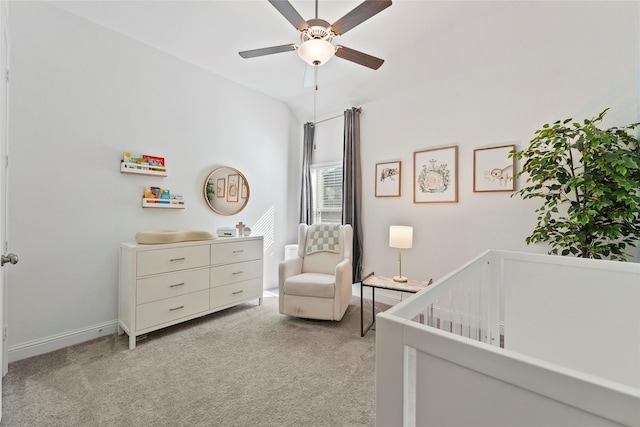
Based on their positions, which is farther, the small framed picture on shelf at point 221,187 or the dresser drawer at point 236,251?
the small framed picture on shelf at point 221,187

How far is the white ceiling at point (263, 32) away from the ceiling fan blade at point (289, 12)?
62 centimetres

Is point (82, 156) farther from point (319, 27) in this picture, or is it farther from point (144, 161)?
point (319, 27)

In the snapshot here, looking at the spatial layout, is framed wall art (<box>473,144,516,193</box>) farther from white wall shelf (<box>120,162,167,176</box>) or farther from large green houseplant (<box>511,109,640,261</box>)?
white wall shelf (<box>120,162,167,176</box>)

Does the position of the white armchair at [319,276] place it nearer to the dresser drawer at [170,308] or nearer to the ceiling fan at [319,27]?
the dresser drawer at [170,308]

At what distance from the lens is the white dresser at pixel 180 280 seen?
2211 mm

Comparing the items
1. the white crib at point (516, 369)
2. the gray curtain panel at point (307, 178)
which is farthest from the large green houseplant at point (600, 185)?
the gray curtain panel at point (307, 178)

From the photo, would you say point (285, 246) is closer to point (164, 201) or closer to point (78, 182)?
point (164, 201)

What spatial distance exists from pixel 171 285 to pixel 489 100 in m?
3.45

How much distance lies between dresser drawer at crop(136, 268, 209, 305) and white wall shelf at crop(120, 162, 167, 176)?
106 cm

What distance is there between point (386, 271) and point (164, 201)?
2634 millimetres

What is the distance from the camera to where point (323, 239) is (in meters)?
3.16

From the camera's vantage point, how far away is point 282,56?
2.89 meters

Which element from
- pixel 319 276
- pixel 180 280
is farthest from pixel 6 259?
pixel 319 276

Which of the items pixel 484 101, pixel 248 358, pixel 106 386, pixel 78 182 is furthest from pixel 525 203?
pixel 78 182
